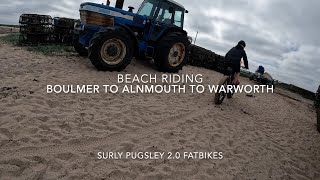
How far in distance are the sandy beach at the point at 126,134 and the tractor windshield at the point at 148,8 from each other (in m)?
2.82

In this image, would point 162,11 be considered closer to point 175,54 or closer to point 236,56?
point 175,54

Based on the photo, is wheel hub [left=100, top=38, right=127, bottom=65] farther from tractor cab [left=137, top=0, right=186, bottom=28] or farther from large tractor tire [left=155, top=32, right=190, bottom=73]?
tractor cab [left=137, top=0, right=186, bottom=28]

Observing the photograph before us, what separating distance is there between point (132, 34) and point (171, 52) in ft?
6.10

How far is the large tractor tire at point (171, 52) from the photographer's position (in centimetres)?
962

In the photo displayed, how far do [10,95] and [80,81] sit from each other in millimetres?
1909

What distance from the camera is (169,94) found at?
8.23 meters

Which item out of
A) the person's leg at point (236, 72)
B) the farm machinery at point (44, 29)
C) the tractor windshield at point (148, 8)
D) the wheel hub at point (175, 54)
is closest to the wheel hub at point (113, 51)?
the tractor windshield at point (148, 8)

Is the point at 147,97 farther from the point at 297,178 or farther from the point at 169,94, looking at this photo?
the point at 297,178

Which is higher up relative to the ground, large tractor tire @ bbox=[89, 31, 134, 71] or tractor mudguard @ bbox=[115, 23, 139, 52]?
tractor mudguard @ bbox=[115, 23, 139, 52]

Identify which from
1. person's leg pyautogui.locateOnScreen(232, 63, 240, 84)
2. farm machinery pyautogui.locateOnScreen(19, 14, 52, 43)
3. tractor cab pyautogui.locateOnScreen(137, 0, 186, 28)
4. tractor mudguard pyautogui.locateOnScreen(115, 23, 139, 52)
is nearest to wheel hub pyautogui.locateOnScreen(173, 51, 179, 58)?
tractor cab pyautogui.locateOnScreen(137, 0, 186, 28)

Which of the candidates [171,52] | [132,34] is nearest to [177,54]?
[171,52]

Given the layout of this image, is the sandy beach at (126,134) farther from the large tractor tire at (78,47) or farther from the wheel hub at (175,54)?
the wheel hub at (175,54)

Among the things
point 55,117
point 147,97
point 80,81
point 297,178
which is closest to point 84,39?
point 80,81

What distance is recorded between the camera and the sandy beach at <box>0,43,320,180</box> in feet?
13.4
